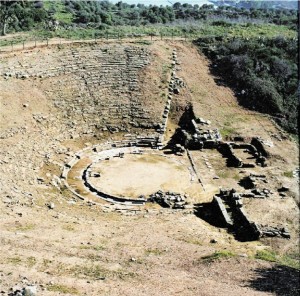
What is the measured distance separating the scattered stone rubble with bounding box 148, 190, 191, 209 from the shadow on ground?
8612mm

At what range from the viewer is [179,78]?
41750 mm

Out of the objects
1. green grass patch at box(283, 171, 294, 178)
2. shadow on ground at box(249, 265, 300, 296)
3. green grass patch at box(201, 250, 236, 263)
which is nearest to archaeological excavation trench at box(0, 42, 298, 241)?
green grass patch at box(283, 171, 294, 178)

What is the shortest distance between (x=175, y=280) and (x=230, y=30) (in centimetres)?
3947

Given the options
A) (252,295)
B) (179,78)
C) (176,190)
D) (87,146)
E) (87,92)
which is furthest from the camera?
(179,78)

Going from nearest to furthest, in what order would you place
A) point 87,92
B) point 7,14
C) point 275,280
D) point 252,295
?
point 252,295 → point 275,280 → point 87,92 → point 7,14

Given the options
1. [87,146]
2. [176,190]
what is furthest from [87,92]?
[176,190]

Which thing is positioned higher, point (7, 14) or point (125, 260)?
point (7, 14)

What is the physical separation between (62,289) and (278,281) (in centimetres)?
840

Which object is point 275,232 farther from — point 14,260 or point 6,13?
point 6,13

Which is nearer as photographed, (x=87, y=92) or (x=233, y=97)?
(x=87, y=92)

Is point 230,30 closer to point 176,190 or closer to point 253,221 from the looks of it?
point 176,190

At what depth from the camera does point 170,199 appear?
29.1 meters

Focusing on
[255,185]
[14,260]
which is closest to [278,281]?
[14,260]

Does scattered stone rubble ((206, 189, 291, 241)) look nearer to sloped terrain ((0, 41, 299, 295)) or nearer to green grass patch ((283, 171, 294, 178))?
sloped terrain ((0, 41, 299, 295))
